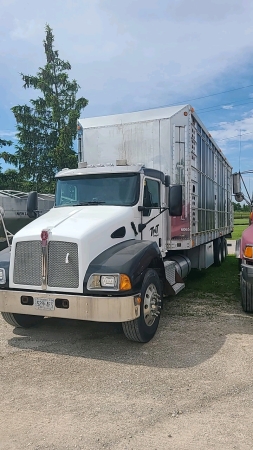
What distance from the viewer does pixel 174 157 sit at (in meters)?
7.26

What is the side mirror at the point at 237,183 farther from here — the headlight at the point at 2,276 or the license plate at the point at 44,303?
the headlight at the point at 2,276

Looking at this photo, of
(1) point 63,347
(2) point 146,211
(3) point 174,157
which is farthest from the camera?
(3) point 174,157

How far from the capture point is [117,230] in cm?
534

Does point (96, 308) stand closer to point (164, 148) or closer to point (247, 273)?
point (247, 273)

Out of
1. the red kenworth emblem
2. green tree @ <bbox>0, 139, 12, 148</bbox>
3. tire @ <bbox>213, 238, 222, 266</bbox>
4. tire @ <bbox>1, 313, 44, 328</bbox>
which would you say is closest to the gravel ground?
tire @ <bbox>1, 313, 44, 328</bbox>

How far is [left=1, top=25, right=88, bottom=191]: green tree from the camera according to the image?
1110 inches

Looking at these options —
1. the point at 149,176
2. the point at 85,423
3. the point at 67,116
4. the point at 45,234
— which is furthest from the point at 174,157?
the point at 67,116

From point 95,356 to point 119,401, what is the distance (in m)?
1.21

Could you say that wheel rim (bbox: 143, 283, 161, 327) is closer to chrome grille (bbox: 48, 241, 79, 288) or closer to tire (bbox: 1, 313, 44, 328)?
chrome grille (bbox: 48, 241, 79, 288)

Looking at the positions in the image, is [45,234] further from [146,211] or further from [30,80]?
[30,80]

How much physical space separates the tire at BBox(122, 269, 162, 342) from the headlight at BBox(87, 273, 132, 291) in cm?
49

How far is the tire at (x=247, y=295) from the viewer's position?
6.33 meters

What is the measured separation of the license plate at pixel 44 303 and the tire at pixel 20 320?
989 mm

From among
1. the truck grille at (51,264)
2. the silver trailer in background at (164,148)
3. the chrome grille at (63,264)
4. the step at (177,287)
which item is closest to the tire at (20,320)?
the truck grille at (51,264)
